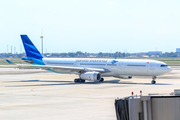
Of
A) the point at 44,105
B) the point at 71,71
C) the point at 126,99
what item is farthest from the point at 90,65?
the point at 126,99

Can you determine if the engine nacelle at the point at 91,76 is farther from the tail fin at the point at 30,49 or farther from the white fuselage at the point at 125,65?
the tail fin at the point at 30,49

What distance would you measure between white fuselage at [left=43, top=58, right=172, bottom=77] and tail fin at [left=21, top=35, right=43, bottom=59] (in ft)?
13.4

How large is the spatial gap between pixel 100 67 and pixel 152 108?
37098 millimetres

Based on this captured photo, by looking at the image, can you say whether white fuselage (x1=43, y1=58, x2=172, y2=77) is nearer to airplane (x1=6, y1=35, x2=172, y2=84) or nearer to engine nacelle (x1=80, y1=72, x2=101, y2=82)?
airplane (x1=6, y1=35, x2=172, y2=84)

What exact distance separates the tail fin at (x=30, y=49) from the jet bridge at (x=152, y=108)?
142ft

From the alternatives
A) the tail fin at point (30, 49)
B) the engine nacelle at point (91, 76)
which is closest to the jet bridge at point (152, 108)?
the engine nacelle at point (91, 76)

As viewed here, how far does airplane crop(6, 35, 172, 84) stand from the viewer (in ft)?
146

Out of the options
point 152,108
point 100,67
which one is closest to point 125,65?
point 100,67

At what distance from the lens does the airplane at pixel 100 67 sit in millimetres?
44625

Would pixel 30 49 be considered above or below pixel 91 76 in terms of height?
above

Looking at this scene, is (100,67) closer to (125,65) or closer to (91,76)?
(91,76)

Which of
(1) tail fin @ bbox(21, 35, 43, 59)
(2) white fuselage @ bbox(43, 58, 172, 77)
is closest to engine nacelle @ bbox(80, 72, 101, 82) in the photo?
(2) white fuselage @ bbox(43, 58, 172, 77)

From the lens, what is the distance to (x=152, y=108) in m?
11.4

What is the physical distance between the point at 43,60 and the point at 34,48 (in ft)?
9.82
